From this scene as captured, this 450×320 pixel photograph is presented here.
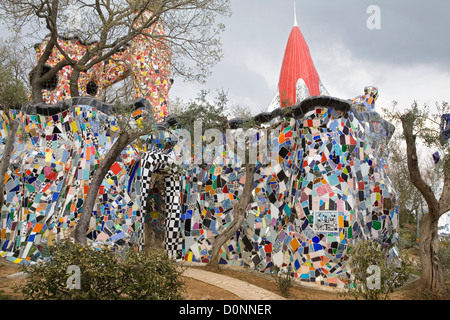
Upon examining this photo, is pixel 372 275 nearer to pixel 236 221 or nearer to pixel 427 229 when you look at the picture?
pixel 427 229

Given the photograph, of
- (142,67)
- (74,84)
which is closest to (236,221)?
(142,67)

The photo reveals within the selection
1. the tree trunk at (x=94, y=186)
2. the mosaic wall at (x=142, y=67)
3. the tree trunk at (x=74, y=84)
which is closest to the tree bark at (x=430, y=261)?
the tree trunk at (x=94, y=186)

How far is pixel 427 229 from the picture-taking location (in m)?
8.05

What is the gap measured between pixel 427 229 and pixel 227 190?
473 centimetres

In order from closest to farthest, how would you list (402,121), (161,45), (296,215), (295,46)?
(402,121)
(296,215)
(161,45)
(295,46)

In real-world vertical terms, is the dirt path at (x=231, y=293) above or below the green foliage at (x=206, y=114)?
below

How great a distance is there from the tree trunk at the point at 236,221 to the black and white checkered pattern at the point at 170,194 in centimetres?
133

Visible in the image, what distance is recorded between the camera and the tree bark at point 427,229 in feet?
24.1

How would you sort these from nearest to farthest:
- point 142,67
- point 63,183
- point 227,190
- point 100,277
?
point 100,277
point 63,183
point 227,190
point 142,67

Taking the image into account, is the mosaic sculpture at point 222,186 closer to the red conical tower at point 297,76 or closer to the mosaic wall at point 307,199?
the mosaic wall at point 307,199
